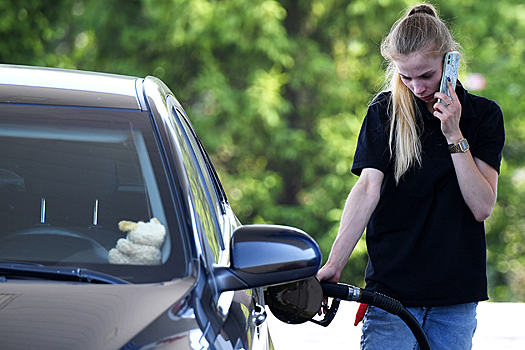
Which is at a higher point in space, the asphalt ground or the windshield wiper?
the asphalt ground

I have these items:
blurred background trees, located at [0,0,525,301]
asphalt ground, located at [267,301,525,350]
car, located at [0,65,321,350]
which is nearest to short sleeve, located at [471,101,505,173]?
car, located at [0,65,321,350]

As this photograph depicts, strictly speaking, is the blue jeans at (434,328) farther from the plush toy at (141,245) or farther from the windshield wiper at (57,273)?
the windshield wiper at (57,273)

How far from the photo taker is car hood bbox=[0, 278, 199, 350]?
1.21m

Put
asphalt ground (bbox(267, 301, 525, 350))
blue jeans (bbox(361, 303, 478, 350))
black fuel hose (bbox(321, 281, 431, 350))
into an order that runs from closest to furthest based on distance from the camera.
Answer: black fuel hose (bbox(321, 281, 431, 350)) → blue jeans (bbox(361, 303, 478, 350)) → asphalt ground (bbox(267, 301, 525, 350))

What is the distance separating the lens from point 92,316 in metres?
1.28

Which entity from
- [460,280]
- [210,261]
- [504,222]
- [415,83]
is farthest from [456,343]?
[504,222]

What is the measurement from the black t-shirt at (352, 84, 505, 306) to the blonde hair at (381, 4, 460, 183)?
4 centimetres

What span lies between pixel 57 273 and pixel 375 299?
1.04 m

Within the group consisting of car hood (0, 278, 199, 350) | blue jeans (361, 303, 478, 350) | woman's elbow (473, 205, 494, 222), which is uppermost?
woman's elbow (473, 205, 494, 222)

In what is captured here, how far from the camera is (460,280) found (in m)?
2.16

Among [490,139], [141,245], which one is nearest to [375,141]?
[490,139]

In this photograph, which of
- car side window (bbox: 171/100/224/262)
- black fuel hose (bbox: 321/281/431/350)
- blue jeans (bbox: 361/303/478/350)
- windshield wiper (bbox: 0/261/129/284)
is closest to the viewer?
windshield wiper (bbox: 0/261/129/284)

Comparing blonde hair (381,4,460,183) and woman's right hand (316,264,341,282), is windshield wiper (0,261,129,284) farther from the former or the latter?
blonde hair (381,4,460,183)

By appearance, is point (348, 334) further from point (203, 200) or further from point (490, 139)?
point (203, 200)
